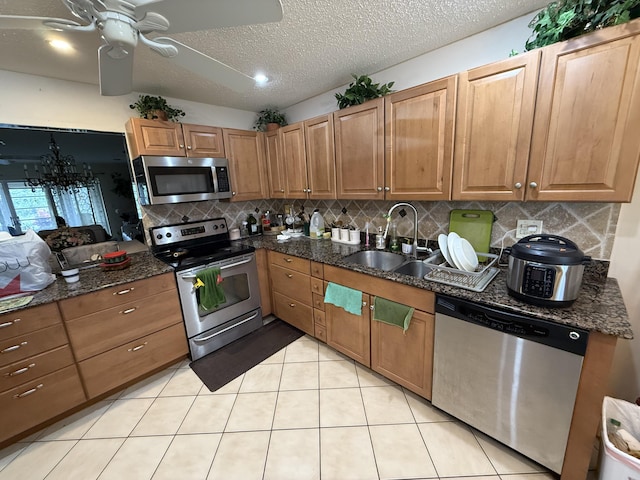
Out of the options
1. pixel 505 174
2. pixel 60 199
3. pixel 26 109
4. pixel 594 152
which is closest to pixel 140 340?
Answer: pixel 60 199

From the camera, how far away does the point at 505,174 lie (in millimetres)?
1430

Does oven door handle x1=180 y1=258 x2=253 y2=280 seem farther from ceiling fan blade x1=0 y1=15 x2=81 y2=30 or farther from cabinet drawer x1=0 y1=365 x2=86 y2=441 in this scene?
ceiling fan blade x1=0 y1=15 x2=81 y2=30

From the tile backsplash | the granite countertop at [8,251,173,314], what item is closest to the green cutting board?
the tile backsplash

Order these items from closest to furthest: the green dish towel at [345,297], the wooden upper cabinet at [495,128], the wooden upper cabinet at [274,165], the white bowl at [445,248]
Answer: the wooden upper cabinet at [495,128] → the white bowl at [445,248] → the green dish towel at [345,297] → the wooden upper cabinet at [274,165]

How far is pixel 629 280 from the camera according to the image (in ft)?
4.50

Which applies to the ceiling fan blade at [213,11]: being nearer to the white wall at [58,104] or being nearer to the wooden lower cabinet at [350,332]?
the wooden lower cabinet at [350,332]

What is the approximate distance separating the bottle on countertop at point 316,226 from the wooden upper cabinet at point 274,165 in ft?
1.51

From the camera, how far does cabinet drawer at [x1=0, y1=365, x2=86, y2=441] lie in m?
1.50

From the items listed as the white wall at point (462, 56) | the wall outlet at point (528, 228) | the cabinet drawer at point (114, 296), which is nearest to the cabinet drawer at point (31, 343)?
the cabinet drawer at point (114, 296)

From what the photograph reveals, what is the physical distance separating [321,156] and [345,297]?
4.34 feet

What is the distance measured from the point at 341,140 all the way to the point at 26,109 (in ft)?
8.04

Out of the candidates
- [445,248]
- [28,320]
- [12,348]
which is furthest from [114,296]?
[445,248]

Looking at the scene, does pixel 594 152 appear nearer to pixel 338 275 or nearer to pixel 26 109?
pixel 338 275

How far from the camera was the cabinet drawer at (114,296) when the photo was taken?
165 centimetres
